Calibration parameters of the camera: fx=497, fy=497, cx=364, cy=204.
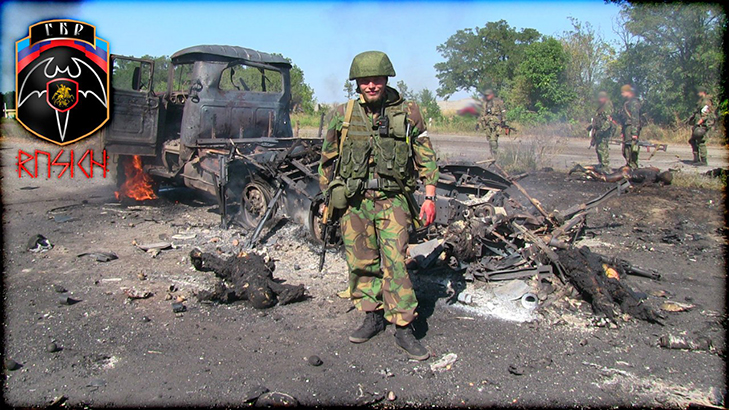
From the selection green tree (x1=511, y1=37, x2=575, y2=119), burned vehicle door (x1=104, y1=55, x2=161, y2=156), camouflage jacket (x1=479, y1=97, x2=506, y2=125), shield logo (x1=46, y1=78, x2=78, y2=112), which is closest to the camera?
shield logo (x1=46, y1=78, x2=78, y2=112)

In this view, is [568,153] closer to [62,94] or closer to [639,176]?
[639,176]

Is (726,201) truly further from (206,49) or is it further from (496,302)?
(206,49)

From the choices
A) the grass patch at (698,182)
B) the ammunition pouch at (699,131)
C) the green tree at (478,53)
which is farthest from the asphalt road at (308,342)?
the green tree at (478,53)

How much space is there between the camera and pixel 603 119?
11.8 metres

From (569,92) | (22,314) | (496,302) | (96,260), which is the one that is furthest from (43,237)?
(569,92)

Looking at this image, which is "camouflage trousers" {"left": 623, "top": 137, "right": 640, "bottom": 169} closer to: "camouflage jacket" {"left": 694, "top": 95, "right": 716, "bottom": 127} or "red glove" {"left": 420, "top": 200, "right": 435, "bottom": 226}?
"camouflage jacket" {"left": 694, "top": 95, "right": 716, "bottom": 127}

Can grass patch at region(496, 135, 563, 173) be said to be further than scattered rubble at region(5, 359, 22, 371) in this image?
Yes

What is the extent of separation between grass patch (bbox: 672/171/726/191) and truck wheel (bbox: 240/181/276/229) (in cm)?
733

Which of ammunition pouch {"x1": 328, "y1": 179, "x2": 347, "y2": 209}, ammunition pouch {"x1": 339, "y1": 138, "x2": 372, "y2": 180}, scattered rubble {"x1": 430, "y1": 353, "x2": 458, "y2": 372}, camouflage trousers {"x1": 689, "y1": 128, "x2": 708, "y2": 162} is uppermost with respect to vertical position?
camouflage trousers {"x1": 689, "y1": 128, "x2": 708, "y2": 162}

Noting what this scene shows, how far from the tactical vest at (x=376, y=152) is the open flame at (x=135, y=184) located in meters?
6.19

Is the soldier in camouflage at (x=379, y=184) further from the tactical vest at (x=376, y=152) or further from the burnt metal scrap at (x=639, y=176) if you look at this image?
the burnt metal scrap at (x=639, y=176)

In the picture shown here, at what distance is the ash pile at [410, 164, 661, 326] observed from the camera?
403cm

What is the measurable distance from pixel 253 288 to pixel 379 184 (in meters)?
1.53

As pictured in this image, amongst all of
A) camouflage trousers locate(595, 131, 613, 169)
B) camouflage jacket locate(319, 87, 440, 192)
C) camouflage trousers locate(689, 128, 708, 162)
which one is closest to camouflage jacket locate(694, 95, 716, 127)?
camouflage trousers locate(689, 128, 708, 162)
